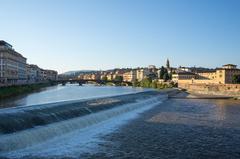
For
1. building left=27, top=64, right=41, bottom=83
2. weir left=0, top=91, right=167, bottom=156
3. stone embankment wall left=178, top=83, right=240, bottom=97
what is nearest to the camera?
weir left=0, top=91, right=167, bottom=156

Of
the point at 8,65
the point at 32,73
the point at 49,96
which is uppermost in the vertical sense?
the point at 8,65

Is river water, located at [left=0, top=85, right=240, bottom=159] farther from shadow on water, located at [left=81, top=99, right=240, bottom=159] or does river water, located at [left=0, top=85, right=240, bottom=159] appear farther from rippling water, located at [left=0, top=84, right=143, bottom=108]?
rippling water, located at [left=0, top=84, right=143, bottom=108]

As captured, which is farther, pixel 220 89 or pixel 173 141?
pixel 220 89

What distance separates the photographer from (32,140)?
16.5m

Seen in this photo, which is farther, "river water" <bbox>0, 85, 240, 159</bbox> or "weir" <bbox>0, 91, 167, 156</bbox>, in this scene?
"weir" <bbox>0, 91, 167, 156</bbox>

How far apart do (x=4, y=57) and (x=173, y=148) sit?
6556 centimetres

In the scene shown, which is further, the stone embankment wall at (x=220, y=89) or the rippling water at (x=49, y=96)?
the stone embankment wall at (x=220, y=89)

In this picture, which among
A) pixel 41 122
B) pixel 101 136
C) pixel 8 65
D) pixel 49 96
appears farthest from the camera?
pixel 8 65

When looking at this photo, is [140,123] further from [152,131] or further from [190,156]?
[190,156]

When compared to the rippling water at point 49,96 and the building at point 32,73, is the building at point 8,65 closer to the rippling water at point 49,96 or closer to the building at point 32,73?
the rippling water at point 49,96

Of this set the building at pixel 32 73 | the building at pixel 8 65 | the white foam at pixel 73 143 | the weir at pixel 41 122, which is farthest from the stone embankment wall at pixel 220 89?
the building at pixel 32 73

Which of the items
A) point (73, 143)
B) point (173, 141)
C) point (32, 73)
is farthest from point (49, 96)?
point (32, 73)

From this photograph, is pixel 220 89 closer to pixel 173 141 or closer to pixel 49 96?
pixel 49 96

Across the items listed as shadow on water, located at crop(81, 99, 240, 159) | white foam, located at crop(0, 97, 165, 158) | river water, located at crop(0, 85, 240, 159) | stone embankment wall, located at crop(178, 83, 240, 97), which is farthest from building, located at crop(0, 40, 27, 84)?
shadow on water, located at crop(81, 99, 240, 159)
